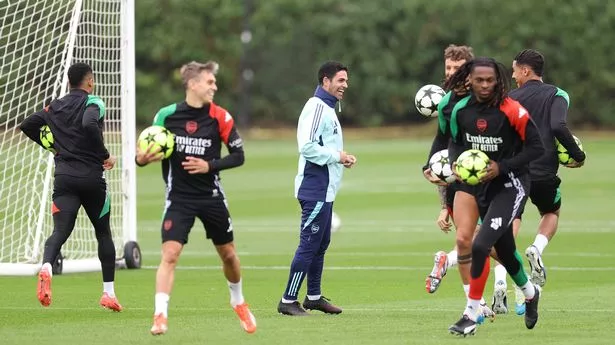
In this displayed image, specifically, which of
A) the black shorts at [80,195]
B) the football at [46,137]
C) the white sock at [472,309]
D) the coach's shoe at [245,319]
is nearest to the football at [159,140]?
the coach's shoe at [245,319]

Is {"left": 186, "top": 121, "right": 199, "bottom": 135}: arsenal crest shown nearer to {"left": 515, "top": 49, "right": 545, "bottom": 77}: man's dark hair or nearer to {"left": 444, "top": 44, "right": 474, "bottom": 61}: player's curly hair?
{"left": 444, "top": 44, "right": 474, "bottom": 61}: player's curly hair

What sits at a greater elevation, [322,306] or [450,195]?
[450,195]

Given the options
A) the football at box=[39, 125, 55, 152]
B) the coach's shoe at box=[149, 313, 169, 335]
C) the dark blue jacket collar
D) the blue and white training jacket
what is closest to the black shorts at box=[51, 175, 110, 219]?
the football at box=[39, 125, 55, 152]

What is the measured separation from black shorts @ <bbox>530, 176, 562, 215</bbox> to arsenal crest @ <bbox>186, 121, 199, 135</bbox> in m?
3.70

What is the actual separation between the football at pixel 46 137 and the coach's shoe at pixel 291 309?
2693mm

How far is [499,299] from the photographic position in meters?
12.3

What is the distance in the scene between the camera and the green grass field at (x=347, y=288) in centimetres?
1089

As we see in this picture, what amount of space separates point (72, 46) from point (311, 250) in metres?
5.31

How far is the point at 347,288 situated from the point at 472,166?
4.39 meters

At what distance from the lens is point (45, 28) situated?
1739cm

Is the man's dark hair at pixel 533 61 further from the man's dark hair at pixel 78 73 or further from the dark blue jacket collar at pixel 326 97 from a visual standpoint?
the man's dark hair at pixel 78 73

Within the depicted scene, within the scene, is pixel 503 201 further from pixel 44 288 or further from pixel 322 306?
pixel 44 288

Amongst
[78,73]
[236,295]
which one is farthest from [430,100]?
[78,73]

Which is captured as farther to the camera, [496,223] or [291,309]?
[291,309]
